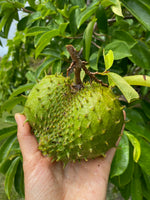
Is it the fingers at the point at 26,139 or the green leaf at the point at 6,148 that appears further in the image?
the green leaf at the point at 6,148

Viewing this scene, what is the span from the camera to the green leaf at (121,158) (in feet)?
3.31

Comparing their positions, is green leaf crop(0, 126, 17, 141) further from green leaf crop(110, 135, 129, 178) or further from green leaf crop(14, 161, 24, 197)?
green leaf crop(110, 135, 129, 178)

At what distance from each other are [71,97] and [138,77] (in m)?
A: 0.35

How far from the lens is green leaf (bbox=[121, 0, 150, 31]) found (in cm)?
100

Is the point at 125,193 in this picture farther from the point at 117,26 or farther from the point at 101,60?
the point at 117,26

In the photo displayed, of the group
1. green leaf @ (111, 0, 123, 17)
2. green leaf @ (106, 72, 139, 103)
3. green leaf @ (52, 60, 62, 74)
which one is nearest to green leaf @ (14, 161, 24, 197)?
green leaf @ (52, 60, 62, 74)

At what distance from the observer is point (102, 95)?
35.9 inches

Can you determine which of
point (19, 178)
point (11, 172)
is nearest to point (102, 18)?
point (11, 172)

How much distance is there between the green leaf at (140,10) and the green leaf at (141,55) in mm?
211

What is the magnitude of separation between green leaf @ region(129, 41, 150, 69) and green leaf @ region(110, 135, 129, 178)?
0.46m

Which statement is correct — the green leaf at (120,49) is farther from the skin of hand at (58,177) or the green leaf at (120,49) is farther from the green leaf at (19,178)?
the green leaf at (19,178)

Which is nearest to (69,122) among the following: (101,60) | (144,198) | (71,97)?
(71,97)

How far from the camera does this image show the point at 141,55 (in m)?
1.19

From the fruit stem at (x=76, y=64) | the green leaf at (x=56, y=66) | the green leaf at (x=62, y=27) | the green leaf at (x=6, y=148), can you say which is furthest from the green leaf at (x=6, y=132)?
the green leaf at (x=62, y=27)
